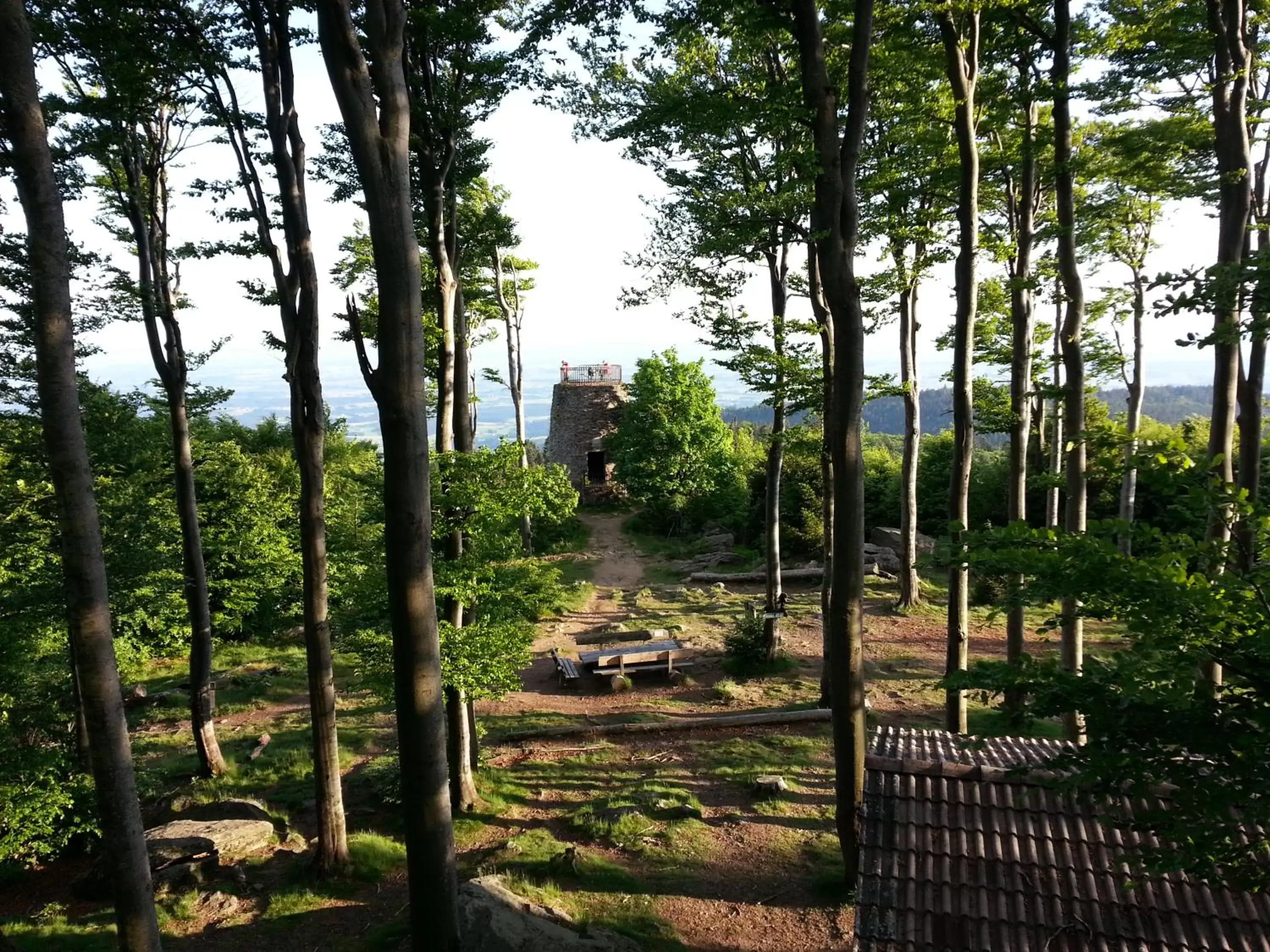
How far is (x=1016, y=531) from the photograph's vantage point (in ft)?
13.1

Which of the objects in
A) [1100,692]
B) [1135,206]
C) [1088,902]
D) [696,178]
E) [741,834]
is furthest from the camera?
[1135,206]

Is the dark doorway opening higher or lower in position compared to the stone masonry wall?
lower

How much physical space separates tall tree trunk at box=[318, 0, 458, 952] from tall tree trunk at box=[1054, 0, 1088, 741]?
681cm

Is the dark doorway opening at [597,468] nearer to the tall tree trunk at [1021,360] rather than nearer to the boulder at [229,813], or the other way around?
the tall tree trunk at [1021,360]

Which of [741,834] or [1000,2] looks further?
[741,834]

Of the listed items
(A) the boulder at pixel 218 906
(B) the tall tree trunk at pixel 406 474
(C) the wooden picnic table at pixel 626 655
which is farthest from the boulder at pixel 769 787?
(A) the boulder at pixel 218 906

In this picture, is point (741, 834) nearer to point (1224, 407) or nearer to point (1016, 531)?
point (1016, 531)

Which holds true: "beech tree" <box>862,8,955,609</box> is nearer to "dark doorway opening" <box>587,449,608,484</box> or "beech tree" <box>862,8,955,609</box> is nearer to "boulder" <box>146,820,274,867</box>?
"boulder" <box>146,820,274,867</box>

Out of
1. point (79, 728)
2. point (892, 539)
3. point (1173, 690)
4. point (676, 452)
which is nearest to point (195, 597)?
point (79, 728)

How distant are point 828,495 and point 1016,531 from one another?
8.26 meters

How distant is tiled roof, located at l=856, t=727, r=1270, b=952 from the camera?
4.13m

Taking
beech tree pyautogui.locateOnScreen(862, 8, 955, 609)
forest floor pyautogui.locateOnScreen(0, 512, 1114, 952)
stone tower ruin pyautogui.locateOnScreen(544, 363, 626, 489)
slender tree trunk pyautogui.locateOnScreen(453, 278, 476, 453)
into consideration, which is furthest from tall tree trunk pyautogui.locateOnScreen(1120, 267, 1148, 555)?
stone tower ruin pyautogui.locateOnScreen(544, 363, 626, 489)

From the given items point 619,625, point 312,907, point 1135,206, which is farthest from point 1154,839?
point 1135,206

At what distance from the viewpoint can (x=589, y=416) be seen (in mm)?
30719
